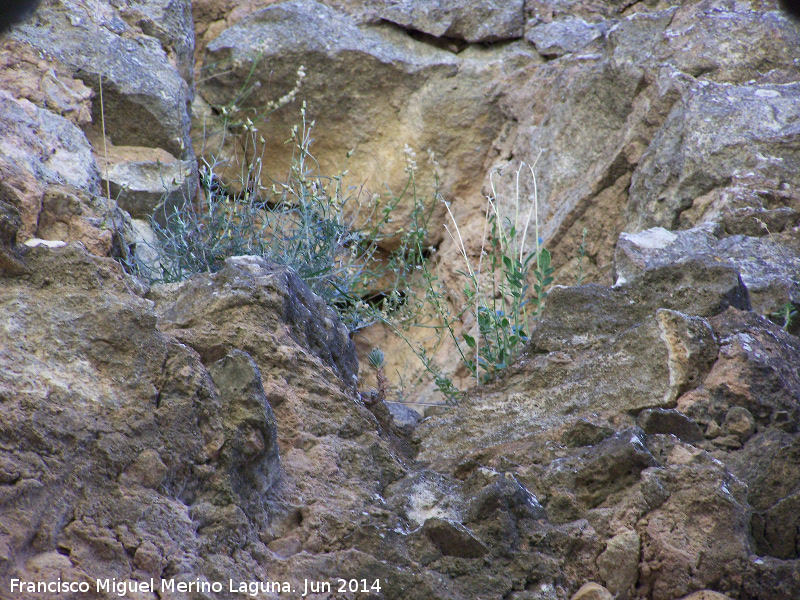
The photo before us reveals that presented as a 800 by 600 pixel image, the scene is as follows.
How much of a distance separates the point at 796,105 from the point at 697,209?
0.72 meters

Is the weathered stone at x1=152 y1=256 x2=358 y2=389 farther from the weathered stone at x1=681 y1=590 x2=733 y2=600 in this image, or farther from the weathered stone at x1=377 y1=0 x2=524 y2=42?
the weathered stone at x1=377 y1=0 x2=524 y2=42

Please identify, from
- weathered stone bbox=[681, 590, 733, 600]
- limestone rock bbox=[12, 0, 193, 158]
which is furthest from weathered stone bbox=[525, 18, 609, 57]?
weathered stone bbox=[681, 590, 733, 600]

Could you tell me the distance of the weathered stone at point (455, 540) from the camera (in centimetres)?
182

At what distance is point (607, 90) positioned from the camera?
4.45m

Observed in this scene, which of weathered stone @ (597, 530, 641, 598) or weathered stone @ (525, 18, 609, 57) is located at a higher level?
weathered stone @ (525, 18, 609, 57)

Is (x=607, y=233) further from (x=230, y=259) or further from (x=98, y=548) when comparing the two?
(x=98, y=548)

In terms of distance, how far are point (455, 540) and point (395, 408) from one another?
137 centimetres

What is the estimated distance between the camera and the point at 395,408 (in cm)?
319

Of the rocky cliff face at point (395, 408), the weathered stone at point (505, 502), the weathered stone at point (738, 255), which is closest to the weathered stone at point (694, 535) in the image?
the rocky cliff face at point (395, 408)

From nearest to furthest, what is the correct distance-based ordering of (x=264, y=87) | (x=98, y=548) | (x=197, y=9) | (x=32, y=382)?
(x=98, y=548), (x=32, y=382), (x=264, y=87), (x=197, y=9)

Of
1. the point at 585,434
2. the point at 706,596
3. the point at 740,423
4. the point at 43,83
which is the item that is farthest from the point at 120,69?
the point at 706,596

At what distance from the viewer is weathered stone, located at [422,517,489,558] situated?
182cm

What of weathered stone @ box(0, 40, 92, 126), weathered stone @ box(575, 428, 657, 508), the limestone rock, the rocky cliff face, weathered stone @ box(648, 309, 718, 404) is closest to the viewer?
the rocky cliff face

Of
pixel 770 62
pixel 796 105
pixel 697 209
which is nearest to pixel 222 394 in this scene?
pixel 697 209
